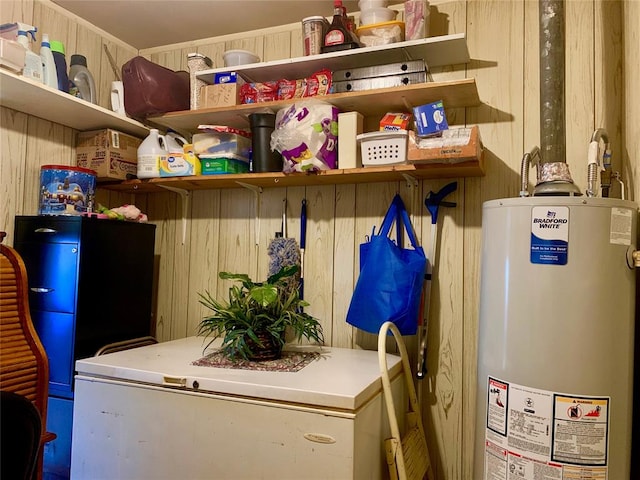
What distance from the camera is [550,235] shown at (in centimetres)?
125

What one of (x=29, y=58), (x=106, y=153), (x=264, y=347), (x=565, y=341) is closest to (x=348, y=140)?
(x=264, y=347)

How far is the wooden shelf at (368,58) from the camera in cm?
178

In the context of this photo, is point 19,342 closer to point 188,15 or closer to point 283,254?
point 283,254

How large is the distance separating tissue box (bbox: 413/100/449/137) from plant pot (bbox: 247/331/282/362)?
0.91m

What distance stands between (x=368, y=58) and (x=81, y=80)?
1.26 meters

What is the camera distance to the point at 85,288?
6.13 ft

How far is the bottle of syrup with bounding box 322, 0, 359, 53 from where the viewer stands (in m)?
1.88

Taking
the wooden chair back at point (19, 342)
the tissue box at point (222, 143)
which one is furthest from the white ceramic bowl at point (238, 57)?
the wooden chair back at point (19, 342)

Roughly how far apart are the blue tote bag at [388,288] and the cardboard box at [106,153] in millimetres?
1251

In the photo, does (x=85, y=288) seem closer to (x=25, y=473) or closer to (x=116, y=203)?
(x=116, y=203)

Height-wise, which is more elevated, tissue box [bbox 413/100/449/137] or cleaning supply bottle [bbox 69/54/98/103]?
cleaning supply bottle [bbox 69/54/98/103]

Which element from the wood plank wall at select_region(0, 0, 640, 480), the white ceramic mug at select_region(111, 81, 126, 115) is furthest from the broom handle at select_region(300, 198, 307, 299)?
the white ceramic mug at select_region(111, 81, 126, 115)

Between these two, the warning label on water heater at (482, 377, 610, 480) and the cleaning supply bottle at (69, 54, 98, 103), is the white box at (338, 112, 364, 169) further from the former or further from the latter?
the cleaning supply bottle at (69, 54, 98, 103)

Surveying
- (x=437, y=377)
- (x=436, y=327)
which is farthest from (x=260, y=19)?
(x=437, y=377)
